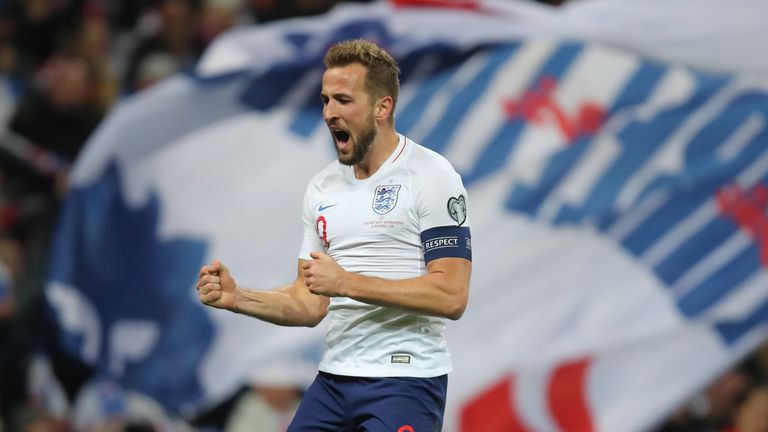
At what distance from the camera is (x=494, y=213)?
1030 centimetres

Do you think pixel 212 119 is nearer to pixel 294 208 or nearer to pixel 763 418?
pixel 294 208

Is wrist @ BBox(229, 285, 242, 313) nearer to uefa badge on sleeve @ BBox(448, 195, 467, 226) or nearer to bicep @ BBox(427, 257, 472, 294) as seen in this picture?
bicep @ BBox(427, 257, 472, 294)

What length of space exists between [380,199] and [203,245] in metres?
5.84

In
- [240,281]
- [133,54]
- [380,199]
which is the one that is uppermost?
[133,54]

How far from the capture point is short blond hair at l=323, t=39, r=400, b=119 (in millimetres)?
5035

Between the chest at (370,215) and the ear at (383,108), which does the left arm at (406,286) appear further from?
the ear at (383,108)

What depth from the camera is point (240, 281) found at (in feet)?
34.6

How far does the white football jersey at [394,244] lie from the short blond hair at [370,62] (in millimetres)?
231

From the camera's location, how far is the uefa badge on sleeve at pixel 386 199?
16.5 feet

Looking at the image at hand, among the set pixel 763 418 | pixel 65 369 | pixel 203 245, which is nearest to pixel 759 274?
pixel 763 418

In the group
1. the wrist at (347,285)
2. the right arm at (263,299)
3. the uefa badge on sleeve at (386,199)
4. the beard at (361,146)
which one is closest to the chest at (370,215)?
the uefa badge on sleeve at (386,199)

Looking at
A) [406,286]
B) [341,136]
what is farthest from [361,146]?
[406,286]

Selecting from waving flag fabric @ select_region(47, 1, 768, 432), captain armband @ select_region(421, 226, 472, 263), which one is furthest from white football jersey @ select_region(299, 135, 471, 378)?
waving flag fabric @ select_region(47, 1, 768, 432)

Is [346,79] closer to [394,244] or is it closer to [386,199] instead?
[386,199]
